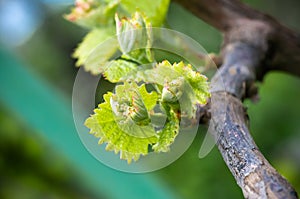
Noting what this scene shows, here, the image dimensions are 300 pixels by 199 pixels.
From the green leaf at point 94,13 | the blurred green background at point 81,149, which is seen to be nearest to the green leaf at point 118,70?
the green leaf at point 94,13

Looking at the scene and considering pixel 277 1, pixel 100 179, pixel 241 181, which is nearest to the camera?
pixel 241 181

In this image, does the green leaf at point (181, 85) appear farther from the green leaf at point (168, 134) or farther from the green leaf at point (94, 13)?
the green leaf at point (94, 13)

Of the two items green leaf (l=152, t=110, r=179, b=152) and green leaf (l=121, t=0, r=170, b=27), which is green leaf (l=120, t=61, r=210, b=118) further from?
green leaf (l=121, t=0, r=170, b=27)

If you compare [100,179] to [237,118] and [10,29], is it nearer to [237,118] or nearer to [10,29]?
[237,118]

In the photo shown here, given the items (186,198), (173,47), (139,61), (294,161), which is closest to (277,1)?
(294,161)

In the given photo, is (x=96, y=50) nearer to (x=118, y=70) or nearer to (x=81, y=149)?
(x=118, y=70)

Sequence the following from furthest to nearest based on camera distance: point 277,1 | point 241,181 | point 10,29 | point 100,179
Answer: point 10,29 → point 277,1 → point 100,179 → point 241,181

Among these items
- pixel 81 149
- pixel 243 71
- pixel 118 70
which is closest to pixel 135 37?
pixel 118 70

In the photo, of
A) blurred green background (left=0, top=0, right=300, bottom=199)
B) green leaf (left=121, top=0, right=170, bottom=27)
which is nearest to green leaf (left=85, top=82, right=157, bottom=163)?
green leaf (left=121, top=0, right=170, bottom=27)
